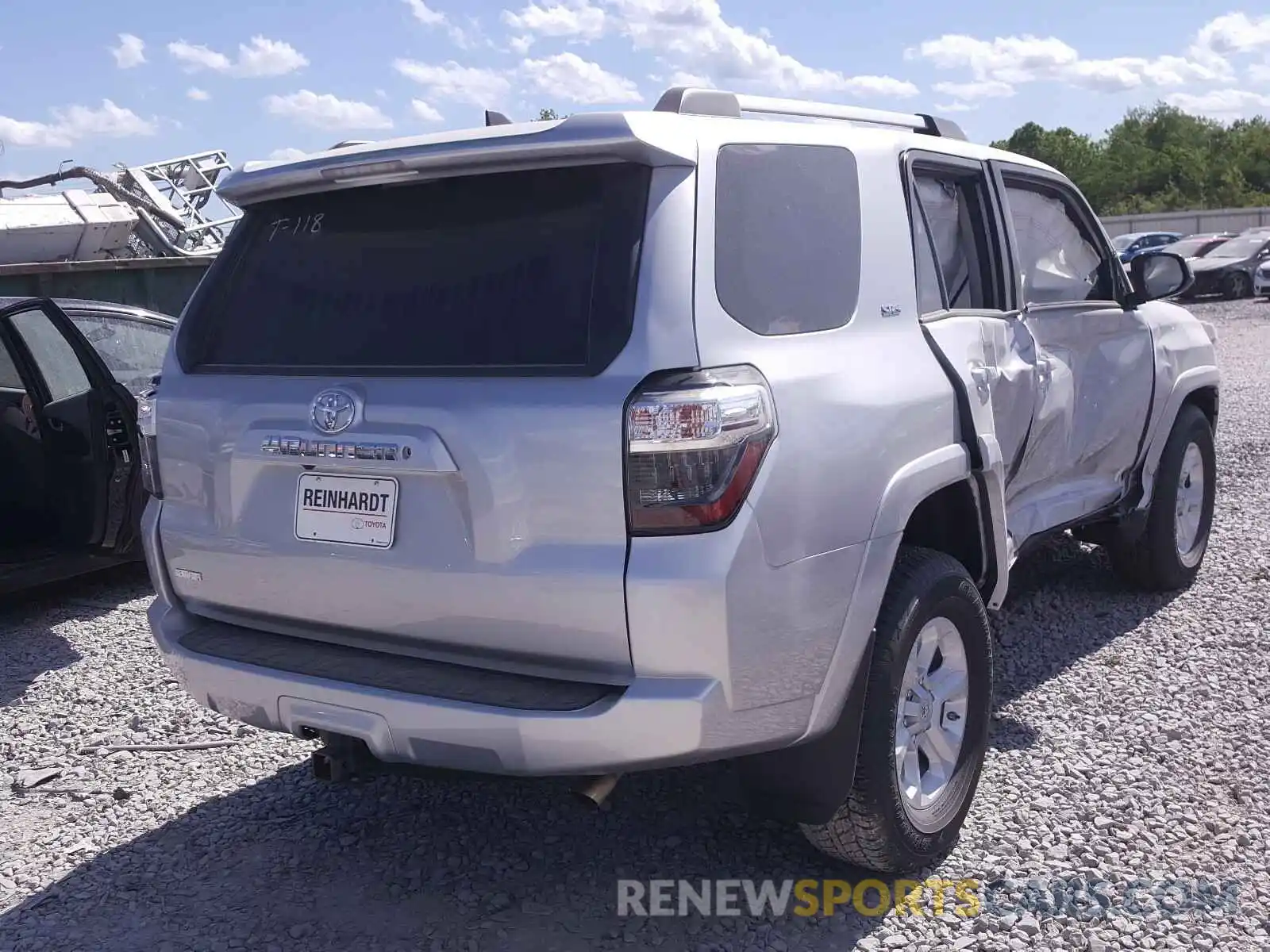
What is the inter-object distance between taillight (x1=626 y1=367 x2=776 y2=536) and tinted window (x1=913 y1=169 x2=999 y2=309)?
4.46 ft

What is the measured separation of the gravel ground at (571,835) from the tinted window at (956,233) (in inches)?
59.5

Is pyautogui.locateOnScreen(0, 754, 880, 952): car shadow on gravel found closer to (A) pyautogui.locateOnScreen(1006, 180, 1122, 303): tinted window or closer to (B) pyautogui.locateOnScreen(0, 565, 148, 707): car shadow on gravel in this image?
(B) pyautogui.locateOnScreen(0, 565, 148, 707): car shadow on gravel

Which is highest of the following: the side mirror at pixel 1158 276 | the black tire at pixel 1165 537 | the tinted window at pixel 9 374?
the side mirror at pixel 1158 276

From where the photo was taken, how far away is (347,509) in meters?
2.90

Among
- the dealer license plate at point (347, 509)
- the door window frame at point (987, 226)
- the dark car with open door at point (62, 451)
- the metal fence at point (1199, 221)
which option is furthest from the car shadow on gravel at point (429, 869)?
the metal fence at point (1199, 221)

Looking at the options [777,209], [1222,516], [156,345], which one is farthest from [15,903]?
[1222,516]

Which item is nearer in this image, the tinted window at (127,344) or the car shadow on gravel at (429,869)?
the car shadow on gravel at (429,869)

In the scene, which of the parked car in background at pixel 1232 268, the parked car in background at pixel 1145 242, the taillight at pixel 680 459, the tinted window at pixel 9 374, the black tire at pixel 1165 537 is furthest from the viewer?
the parked car in background at pixel 1145 242

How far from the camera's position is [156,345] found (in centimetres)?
660

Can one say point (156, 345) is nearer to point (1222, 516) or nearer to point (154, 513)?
point (154, 513)

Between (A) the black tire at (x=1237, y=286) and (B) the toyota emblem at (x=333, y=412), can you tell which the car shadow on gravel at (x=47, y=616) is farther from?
(A) the black tire at (x=1237, y=286)

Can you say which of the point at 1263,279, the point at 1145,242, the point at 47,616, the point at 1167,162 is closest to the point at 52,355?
the point at 47,616

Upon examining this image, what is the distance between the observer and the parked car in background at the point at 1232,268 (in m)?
26.5

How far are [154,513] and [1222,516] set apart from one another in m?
6.12
